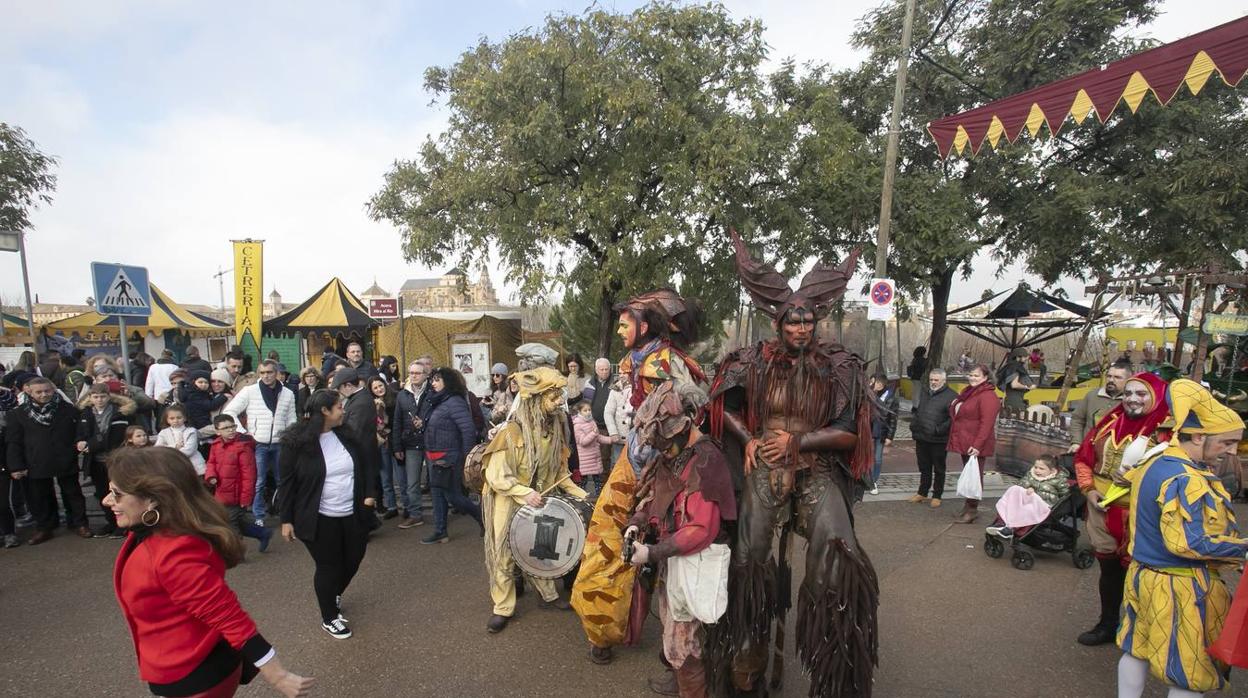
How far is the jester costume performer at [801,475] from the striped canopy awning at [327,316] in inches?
522

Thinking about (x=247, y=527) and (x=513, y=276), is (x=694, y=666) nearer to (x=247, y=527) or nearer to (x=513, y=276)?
(x=247, y=527)

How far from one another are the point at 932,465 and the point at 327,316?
42.8ft

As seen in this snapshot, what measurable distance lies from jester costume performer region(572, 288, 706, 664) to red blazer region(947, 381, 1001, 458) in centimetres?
411

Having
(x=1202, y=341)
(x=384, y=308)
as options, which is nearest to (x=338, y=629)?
(x=384, y=308)

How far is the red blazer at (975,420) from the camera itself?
614 cm

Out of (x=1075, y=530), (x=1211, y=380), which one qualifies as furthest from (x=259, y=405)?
(x=1211, y=380)

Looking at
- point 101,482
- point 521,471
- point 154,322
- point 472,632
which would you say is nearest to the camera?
point 472,632

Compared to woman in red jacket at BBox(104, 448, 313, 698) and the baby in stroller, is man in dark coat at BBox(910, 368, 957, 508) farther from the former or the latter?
woman in red jacket at BBox(104, 448, 313, 698)

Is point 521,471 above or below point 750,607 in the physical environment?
above

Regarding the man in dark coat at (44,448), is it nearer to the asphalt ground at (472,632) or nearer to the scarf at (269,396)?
the asphalt ground at (472,632)

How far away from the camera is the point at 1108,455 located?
12.2 feet

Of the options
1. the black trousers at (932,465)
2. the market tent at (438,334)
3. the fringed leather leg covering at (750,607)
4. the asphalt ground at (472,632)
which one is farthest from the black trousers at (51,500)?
the market tent at (438,334)

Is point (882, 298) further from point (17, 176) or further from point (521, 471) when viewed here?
point (17, 176)

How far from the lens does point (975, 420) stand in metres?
6.25
